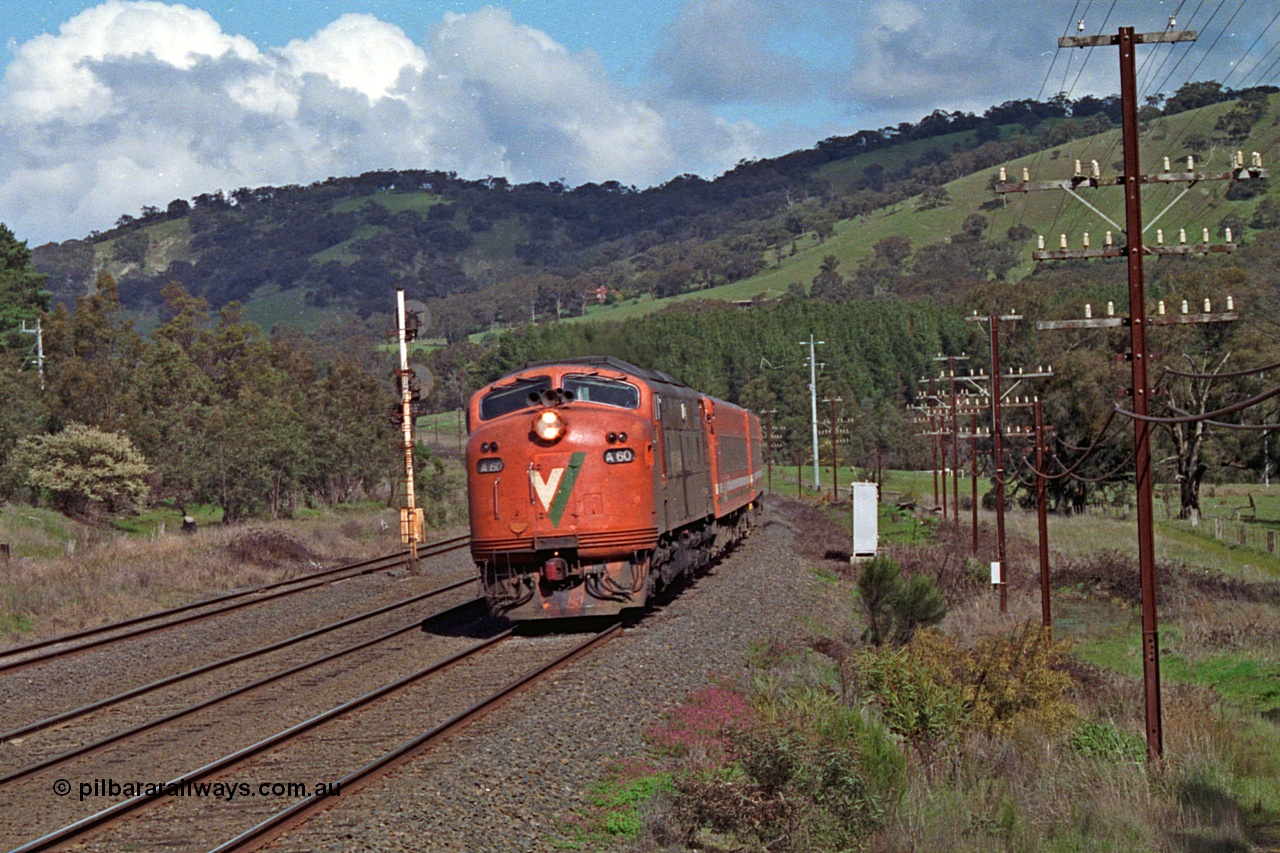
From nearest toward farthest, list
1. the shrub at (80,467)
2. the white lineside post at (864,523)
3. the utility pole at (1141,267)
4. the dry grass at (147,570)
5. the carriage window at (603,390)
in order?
1. the utility pole at (1141,267)
2. the carriage window at (603,390)
3. the dry grass at (147,570)
4. the white lineside post at (864,523)
5. the shrub at (80,467)

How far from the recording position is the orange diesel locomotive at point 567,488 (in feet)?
59.7

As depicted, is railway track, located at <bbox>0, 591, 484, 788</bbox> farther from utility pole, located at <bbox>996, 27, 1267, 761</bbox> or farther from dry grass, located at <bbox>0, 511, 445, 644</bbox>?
utility pole, located at <bbox>996, 27, 1267, 761</bbox>

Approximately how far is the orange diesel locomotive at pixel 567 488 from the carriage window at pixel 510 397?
0.05 feet

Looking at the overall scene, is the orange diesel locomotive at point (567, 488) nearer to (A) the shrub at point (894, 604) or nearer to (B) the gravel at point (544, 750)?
(B) the gravel at point (544, 750)

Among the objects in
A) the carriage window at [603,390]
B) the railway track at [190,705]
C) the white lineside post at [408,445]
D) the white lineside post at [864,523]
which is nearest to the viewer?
the railway track at [190,705]

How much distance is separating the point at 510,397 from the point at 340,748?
8208 mm

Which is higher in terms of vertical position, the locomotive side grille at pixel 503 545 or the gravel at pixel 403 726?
the locomotive side grille at pixel 503 545

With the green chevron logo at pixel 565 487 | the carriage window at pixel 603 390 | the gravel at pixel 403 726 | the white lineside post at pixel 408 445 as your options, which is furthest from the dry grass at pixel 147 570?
the carriage window at pixel 603 390

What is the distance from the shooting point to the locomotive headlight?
1812cm

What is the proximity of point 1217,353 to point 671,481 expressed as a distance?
54.5 meters

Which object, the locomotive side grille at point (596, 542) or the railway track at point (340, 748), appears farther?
the locomotive side grille at point (596, 542)

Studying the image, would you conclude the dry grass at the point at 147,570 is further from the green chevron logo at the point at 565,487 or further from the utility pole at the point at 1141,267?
the utility pole at the point at 1141,267

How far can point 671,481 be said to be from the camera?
20578 millimetres

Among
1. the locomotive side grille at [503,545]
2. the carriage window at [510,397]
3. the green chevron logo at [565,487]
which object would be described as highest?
the carriage window at [510,397]
